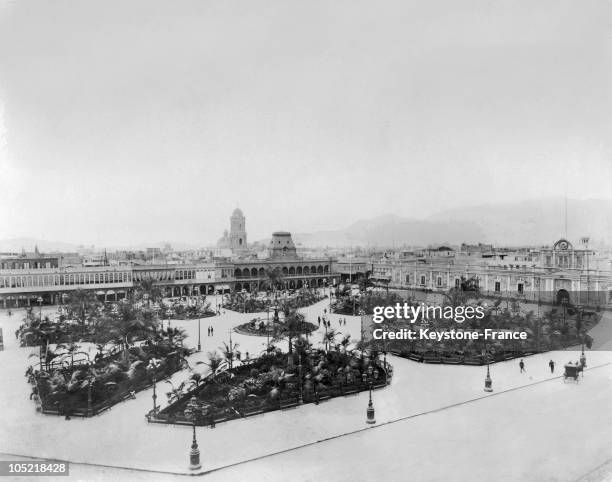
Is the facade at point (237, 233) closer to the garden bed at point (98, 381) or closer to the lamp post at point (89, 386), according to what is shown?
the garden bed at point (98, 381)

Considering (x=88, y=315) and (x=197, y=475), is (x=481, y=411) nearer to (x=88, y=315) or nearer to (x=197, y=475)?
(x=197, y=475)

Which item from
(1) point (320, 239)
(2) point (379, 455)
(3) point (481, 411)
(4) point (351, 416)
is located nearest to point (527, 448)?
(3) point (481, 411)

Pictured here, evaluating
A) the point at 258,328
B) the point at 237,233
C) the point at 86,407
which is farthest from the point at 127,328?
the point at 237,233

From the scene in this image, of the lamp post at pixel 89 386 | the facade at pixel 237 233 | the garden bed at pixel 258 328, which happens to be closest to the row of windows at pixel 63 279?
the garden bed at pixel 258 328

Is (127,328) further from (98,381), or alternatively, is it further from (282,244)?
(282,244)

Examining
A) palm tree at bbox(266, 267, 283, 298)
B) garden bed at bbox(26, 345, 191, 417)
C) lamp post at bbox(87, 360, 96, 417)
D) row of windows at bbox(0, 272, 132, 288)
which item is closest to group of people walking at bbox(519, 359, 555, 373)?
garden bed at bbox(26, 345, 191, 417)

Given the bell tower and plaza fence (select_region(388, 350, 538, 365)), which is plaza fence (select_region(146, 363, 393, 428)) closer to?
plaza fence (select_region(388, 350, 538, 365))
